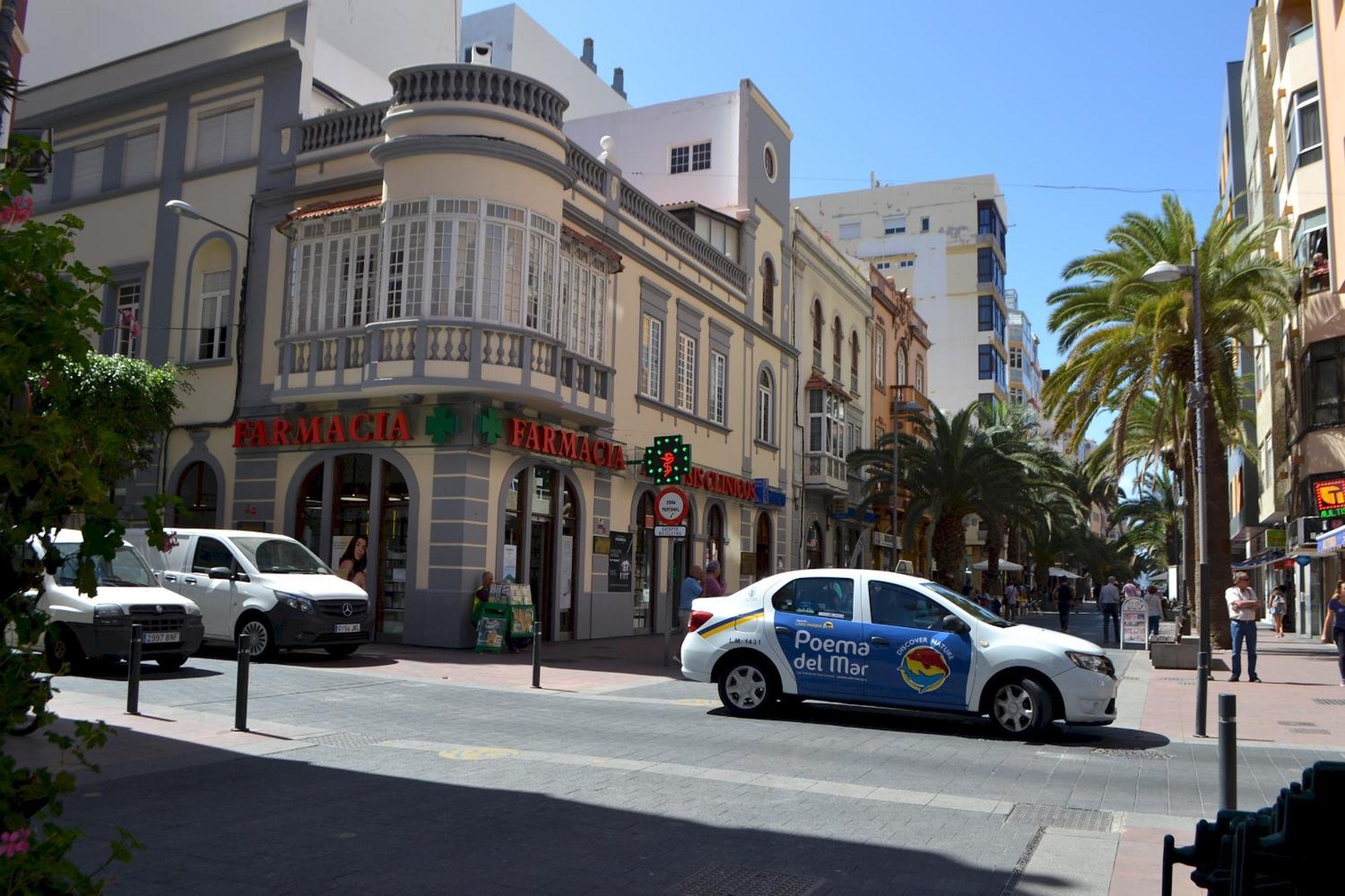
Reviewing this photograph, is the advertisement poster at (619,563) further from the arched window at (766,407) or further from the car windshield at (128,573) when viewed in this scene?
the car windshield at (128,573)

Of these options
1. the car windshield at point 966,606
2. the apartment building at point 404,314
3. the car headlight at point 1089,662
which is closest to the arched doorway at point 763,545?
the apartment building at point 404,314

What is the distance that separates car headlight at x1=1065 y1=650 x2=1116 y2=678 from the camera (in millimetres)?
11366

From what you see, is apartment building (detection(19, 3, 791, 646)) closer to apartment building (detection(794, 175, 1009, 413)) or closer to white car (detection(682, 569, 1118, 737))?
white car (detection(682, 569, 1118, 737))

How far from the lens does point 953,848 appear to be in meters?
6.86

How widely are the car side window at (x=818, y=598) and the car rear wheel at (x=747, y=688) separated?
753 mm

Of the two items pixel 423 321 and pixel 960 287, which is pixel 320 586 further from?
pixel 960 287

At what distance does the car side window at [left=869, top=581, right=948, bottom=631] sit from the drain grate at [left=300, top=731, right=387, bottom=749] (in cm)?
520

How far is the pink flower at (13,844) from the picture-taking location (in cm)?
277

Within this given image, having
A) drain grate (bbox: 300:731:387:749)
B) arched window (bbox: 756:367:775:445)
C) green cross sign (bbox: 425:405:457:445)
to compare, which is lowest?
drain grate (bbox: 300:731:387:749)

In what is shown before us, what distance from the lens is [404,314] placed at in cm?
2067

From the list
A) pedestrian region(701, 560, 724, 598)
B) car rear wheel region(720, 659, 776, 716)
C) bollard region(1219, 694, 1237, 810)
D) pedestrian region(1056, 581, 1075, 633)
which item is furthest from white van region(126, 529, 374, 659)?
pedestrian region(1056, 581, 1075, 633)

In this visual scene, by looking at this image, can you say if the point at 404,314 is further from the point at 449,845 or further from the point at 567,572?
the point at 449,845

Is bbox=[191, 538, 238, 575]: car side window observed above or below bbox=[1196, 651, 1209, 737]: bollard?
above

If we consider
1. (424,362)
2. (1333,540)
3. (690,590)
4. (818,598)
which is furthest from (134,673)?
(1333,540)
